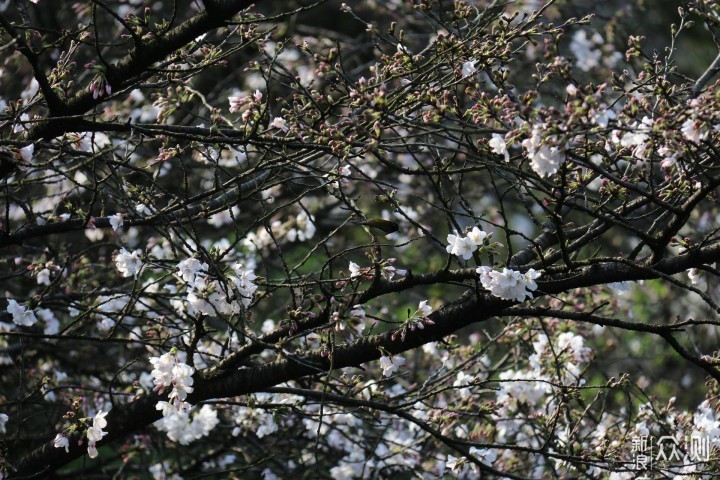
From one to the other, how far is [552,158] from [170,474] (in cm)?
315

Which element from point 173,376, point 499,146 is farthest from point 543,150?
point 173,376

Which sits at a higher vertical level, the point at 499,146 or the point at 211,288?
the point at 499,146

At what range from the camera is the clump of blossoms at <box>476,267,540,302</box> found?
318 centimetres

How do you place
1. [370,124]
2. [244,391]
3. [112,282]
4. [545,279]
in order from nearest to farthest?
[370,124]
[545,279]
[244,391]
[112,282]

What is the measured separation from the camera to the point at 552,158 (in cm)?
279

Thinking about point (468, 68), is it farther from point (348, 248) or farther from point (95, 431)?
point (95, 431)

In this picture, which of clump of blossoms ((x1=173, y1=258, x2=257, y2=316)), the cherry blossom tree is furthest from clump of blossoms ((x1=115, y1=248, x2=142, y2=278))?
clump of blossoms ((x1=173, y1=258, x2=257, y2=316))

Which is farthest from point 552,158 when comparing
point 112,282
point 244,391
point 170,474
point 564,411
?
point 112,282

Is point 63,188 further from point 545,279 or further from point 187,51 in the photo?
point 545,279

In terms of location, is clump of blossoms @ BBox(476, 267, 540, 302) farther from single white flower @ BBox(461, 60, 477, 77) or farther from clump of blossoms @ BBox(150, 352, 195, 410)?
clump of blossoms @ BBox(150, 352, 195, 410)

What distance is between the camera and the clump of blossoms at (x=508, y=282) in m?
3.18

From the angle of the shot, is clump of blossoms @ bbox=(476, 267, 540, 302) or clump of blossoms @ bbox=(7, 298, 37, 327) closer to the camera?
clump of blossoms @ bbox=(476, 267, 540, 302)

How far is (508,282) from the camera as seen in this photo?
10.4ft

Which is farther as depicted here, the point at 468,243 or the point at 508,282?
the point at 468,243
